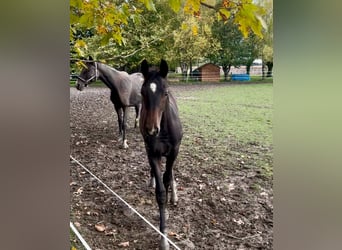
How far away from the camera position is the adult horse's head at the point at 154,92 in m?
1.11

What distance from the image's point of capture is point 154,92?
3.64 feet

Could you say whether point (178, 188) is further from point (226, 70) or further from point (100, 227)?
point (226, 70)

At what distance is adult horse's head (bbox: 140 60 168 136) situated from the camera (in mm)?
1110

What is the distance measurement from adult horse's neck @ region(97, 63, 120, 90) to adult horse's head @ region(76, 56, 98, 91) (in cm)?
2

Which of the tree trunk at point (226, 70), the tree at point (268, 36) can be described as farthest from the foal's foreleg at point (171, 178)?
the tree at point (268, 36)

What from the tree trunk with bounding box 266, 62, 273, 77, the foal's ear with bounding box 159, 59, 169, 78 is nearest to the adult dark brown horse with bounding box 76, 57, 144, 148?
the foal's ear with bounding box 159, 59, 169, 78

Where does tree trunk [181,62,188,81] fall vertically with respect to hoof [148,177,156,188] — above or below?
above

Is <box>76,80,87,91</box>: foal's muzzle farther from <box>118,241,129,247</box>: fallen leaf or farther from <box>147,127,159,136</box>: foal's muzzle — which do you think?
<box>118,241,129,247</box>: fallen leaf

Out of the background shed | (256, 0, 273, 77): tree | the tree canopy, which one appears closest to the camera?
(256, 0, 273, 77): tree

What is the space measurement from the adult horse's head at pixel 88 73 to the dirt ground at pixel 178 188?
0.11ft

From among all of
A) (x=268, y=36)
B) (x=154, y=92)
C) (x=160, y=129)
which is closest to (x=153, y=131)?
(x=160, y=129)

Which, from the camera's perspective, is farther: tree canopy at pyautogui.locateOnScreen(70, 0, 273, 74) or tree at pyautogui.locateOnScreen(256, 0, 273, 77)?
tree canopy at pyautogui.locateOnScreen(70, 0, 273, 74)

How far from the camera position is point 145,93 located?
3.67 ft
